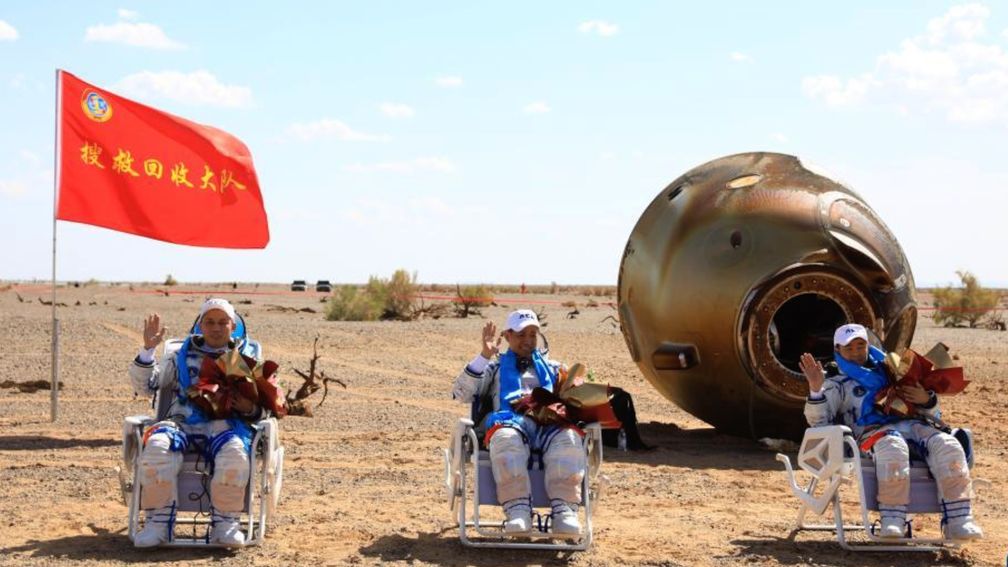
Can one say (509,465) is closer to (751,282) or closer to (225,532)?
(225,532)

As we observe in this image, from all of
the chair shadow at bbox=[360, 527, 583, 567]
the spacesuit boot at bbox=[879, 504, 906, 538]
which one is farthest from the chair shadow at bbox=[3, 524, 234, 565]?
the spacesuit boot at bbox=[879, 504, 906, 538]

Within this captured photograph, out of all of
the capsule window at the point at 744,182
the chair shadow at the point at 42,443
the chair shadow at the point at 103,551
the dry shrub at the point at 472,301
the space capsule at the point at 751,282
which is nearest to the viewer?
the chair shadow at the point at 103,551

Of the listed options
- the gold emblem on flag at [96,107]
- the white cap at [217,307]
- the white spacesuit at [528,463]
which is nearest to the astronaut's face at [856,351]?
the white spacesuit at [528,463]

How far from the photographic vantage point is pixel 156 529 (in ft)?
23.4

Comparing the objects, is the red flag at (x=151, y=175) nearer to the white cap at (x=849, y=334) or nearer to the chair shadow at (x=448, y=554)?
the chair shadow at (x=448, y=554)

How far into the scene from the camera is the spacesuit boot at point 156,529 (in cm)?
711

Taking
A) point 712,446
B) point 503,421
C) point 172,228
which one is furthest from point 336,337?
point 503,421

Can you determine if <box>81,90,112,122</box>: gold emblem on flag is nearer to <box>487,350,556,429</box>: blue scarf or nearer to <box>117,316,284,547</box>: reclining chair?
<box>117,316,284,547</box>: reclining chair

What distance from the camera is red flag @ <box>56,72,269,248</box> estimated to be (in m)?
12.9

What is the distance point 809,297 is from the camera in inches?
475

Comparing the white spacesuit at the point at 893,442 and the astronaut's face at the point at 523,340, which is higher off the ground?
Answer: the astronaut's face at the point at 523,340

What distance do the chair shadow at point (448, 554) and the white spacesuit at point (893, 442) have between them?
1911mm

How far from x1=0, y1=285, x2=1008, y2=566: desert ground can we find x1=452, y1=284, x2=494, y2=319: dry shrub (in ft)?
49.3

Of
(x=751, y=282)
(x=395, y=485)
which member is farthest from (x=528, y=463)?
(x=751, y=282)
